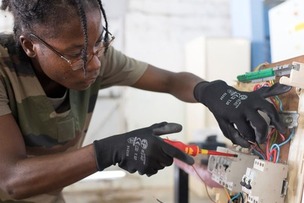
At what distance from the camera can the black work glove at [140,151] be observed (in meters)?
0.65

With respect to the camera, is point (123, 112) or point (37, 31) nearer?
point (37, 31)

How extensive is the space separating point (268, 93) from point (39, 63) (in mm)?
603

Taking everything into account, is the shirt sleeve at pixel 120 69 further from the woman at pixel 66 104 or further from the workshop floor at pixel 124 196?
the workshop floor at pixel 124 196

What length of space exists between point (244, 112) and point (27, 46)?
1.93 feet

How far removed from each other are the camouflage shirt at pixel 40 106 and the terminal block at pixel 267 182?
585 mm

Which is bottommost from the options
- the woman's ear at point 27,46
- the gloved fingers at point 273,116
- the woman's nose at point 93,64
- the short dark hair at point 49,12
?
the gloved fingers at point 273,116

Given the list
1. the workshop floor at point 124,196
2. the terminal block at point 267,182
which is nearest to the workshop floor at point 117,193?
the workshop floor at point 124,196

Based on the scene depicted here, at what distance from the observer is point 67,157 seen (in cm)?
69

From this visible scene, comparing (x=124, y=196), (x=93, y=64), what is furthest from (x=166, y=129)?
(x=124, y=196)

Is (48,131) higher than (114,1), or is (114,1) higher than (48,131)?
(114,1)

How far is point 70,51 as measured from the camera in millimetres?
786

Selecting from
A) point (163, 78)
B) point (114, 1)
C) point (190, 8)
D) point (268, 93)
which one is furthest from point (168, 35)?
point (268, 93)

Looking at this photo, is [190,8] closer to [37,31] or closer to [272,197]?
[37,31]

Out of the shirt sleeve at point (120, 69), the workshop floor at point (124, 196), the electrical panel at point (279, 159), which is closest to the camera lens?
the electrical panel at point (279, 159)
